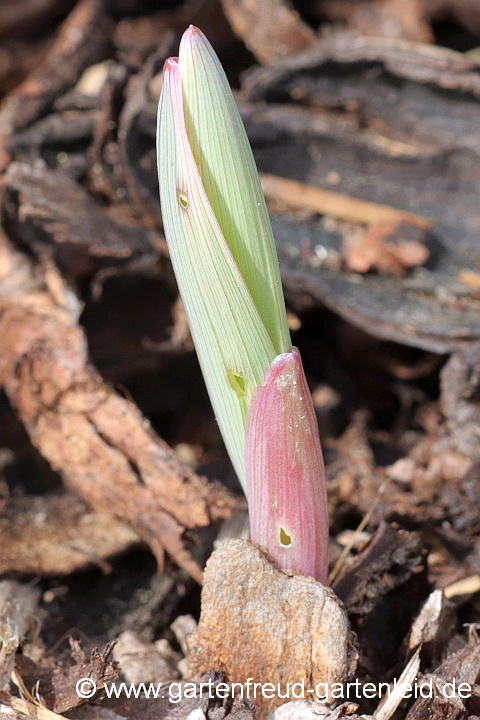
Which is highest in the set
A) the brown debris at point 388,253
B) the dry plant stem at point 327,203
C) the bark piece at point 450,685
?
the dry plant stem at point 327,203

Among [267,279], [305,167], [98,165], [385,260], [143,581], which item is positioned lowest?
[143,581]

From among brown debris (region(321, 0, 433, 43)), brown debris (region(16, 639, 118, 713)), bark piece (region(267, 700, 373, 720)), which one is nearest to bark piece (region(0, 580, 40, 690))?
brown debris (region(16, 639, 118, 713))

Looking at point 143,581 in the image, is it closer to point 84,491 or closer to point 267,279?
point 84,491

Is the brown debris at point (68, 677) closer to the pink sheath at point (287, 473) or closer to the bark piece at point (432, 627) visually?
the pink sheath at point (287, 473)

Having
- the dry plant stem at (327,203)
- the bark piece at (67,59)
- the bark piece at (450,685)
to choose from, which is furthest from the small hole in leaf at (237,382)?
the bark piece at (67,59)

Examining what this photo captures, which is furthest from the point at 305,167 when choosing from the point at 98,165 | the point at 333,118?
the point at 98,165

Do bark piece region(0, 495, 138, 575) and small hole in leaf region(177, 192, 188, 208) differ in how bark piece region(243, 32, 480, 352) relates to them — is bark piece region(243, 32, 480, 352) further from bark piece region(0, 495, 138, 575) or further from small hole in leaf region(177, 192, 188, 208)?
small hole in leaf region(177, 192, 188, 208)
